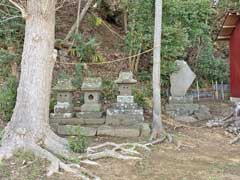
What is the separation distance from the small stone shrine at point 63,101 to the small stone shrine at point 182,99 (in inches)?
115

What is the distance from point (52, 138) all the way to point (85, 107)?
7.55ft

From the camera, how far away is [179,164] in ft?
18.5

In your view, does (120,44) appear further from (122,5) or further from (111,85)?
(111,85)

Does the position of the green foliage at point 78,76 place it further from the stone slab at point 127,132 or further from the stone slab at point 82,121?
the stone slab at point 127,132

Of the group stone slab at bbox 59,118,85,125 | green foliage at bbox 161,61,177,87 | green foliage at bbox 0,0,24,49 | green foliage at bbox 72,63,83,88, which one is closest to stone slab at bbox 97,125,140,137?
stone slab at bbox 59,118,85,125

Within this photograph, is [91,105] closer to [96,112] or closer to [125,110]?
[96,112]

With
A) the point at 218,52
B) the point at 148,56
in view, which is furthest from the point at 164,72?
the point at 218,52

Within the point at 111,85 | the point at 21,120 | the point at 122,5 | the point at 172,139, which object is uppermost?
the point at 122,5

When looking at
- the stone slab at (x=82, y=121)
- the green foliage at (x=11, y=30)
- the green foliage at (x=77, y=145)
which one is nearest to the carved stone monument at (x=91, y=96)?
the stone slab at (x=82, y=121)

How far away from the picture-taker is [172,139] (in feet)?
23.6

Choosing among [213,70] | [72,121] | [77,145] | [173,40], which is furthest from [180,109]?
[77,145]

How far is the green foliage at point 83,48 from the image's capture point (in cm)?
997

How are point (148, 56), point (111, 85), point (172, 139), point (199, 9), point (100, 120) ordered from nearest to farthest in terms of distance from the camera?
point (172, 139), point (100, 120), point (111, 85), point (199, 9), point (148, 56)

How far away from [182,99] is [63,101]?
3.42 meters
